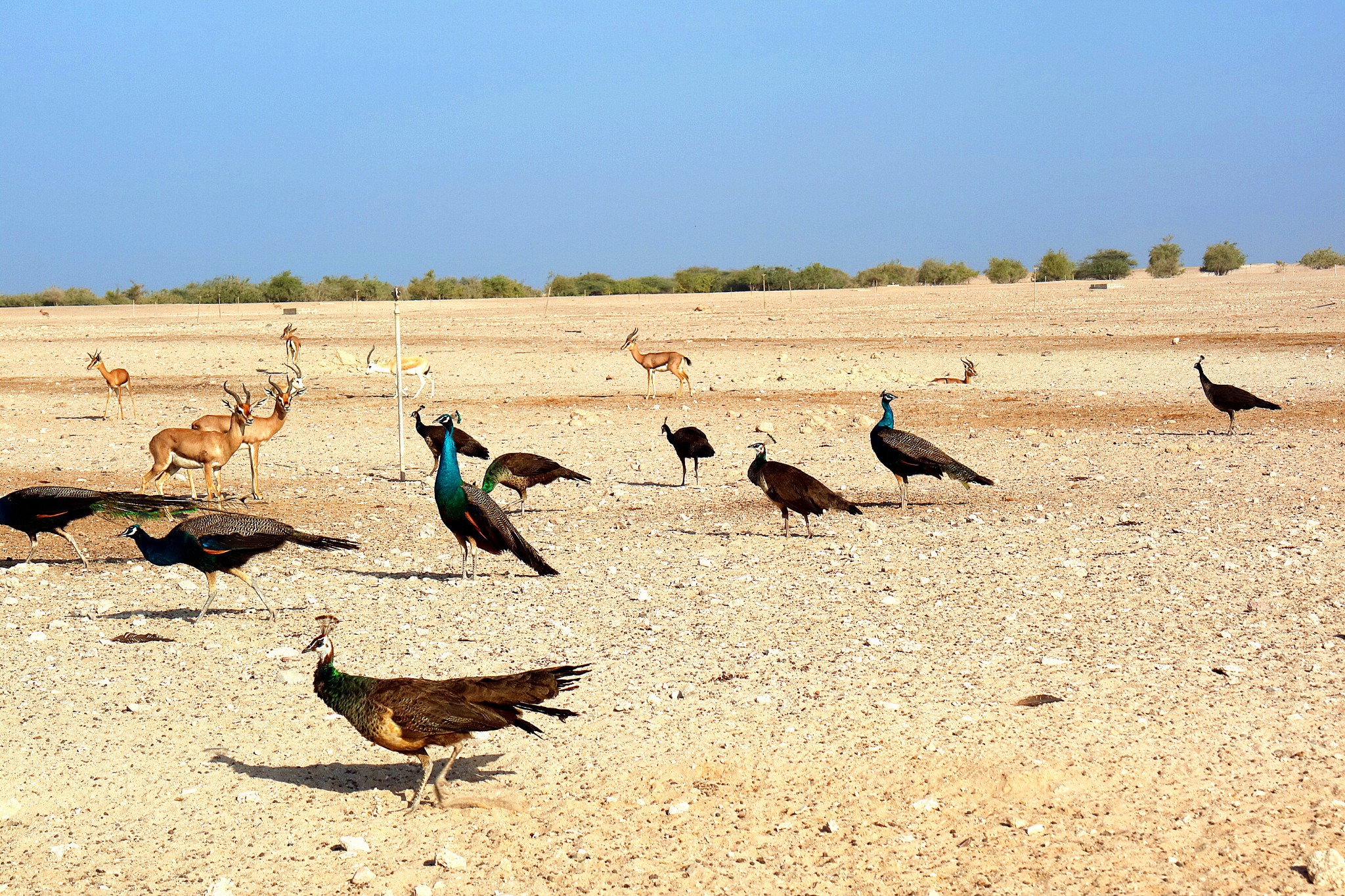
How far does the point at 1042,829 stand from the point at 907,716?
1.27 meters

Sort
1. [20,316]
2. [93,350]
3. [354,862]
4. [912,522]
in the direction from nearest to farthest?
[354,862] < [912,522] < [93,350] < [20,316]

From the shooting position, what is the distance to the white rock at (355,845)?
18.0 feet

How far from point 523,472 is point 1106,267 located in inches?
2922

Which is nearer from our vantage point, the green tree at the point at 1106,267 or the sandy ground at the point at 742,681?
the sandy ground at the point at 742,681

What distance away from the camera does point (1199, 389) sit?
22.4 metres

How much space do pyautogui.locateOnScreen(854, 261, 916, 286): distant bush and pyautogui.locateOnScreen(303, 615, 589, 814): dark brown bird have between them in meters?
75.3

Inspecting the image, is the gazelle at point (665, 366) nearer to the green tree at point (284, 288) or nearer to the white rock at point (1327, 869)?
the white rock at point (1327, 869)

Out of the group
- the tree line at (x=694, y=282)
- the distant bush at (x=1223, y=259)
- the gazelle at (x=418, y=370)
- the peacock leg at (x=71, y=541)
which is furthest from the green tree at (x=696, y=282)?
the peacock leg at (x=71, y=541)

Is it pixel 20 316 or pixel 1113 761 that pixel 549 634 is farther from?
pixel 20 316

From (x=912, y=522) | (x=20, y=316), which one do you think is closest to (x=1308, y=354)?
(x=912, y=522)

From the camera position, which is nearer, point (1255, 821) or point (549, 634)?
point (1255, 821)

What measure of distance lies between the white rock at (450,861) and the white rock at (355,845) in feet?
1.08

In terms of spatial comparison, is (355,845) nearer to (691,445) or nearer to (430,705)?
(430,705)

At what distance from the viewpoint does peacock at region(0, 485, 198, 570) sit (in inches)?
409
